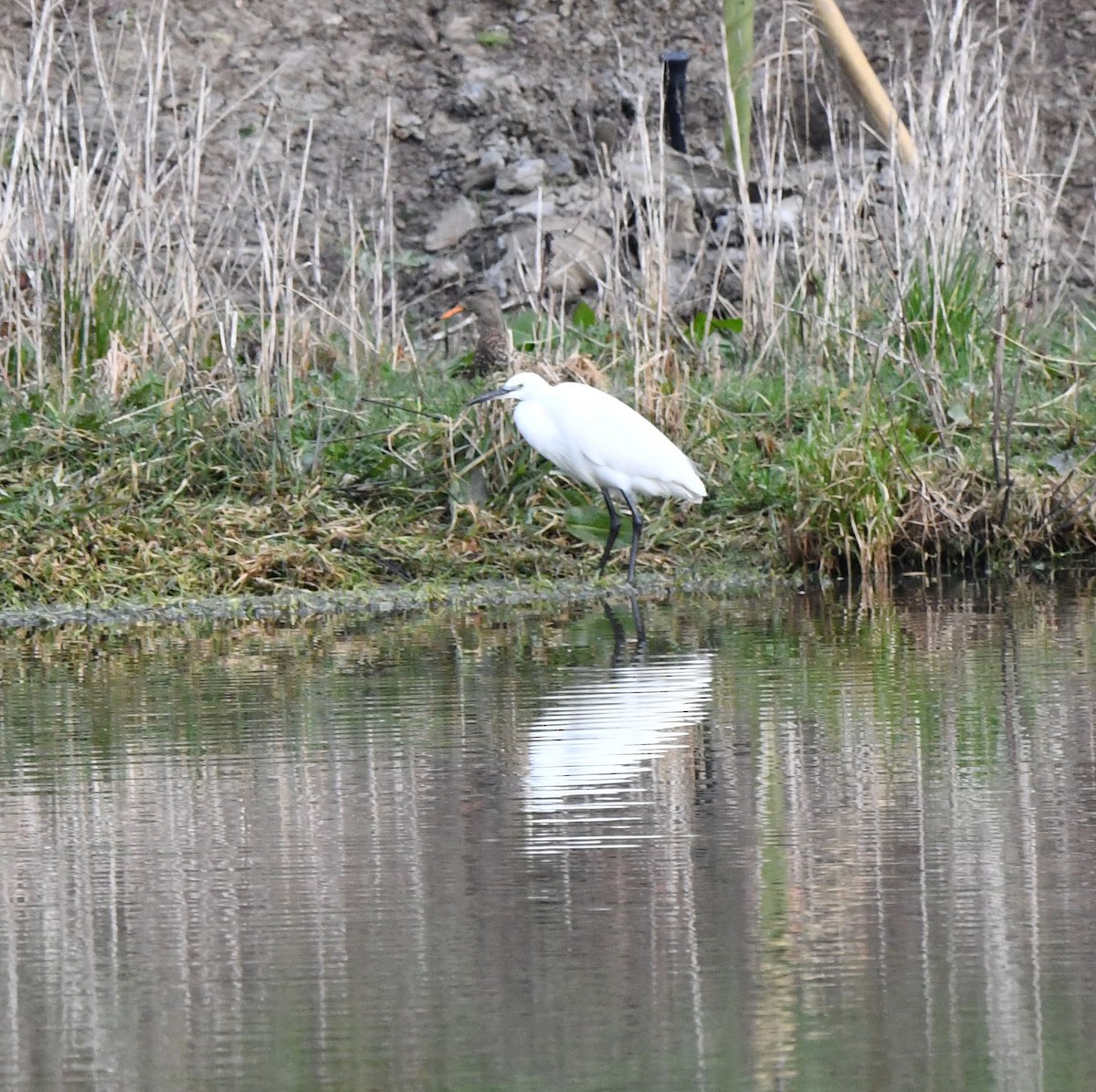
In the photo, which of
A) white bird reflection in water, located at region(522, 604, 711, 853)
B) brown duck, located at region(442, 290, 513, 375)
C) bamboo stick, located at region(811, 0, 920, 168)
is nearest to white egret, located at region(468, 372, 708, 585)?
brown duck, located at region(442, 290, 513, 375)

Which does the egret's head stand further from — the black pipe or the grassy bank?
the black pipe

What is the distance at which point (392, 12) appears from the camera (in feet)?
60.8

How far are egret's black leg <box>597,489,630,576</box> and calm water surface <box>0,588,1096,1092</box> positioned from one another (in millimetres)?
2450

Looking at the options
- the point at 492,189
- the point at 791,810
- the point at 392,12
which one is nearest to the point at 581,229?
the point at 492,189

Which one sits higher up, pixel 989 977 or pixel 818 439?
pixel 818 439

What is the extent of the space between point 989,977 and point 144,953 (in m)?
1.33

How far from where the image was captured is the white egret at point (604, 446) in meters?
8.92

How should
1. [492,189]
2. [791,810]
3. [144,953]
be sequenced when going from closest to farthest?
1. [144,953]
2. [791,810]
3. [492,189]

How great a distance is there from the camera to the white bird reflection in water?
428 cm

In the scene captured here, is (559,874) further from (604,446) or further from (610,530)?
(610,530)

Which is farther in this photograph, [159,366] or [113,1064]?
[159,366]

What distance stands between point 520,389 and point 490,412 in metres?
0.51

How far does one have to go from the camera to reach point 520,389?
9.22m

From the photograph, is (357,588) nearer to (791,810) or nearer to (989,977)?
(791,810)
